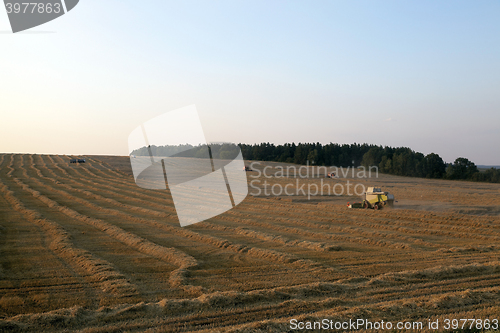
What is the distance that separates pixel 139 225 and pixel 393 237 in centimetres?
1194

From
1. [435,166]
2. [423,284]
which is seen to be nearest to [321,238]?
[423,284]

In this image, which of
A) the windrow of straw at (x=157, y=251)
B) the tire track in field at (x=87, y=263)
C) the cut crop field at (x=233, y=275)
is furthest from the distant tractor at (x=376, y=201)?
the tire track in field at (x=87, y=263)

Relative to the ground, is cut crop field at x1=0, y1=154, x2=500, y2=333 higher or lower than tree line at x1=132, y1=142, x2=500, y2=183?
lower

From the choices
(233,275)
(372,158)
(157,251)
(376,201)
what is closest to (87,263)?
(157,251)

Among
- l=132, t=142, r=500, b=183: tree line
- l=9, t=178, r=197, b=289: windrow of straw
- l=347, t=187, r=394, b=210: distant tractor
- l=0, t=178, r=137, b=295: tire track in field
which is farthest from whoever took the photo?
l=132, t=142, r=500, b=183: tree line

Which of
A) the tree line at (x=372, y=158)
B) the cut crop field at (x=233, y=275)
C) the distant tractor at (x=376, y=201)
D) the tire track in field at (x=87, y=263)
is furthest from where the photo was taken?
the tree line at (x=372, y=158)

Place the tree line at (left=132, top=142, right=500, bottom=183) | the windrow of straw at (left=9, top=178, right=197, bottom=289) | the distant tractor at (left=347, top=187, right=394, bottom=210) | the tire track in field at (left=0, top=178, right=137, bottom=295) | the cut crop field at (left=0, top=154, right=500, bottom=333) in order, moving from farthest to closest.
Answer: the tree line at (left=132, top=142, right=500, bottom=183)
the distant tractor at (left=347, top=187, right=394, bottom=210)
the windrow of straw at (left=9, top=178, right=197, bottom=289)
the tire track in field at (left=0, top=178, right=137, bottom=295)
the cut crop field at (left=0, top=154, right=500, bottom=333)

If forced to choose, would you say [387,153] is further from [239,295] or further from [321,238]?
[239,295]

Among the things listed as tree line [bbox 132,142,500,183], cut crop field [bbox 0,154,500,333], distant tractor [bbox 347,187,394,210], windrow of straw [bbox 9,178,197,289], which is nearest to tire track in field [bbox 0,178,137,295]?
cut crop field [bbox 0,154,500,333]

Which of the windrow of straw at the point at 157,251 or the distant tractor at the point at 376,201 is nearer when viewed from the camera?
the windrow of straw at the point at 157,251

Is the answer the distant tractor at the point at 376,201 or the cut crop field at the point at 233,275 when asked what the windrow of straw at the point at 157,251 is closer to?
the cut crop field at the point at 233,275

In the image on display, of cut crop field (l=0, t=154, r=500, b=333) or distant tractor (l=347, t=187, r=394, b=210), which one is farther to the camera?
distant tractor (l=347, t=187, r=394, b=210)

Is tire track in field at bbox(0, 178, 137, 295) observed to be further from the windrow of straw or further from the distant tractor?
the distant tractor

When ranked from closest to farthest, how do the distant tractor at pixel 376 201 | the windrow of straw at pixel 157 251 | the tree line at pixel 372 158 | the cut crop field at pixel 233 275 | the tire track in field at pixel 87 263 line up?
the cut crop field at pixel 233 275
the tire track in field at pixel 87 263
the windrow of straw at pixel 157 251
the distant tractor at pixel 376 201
the tree line at pixel 372 158
